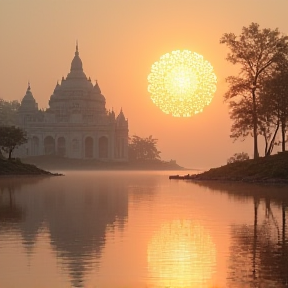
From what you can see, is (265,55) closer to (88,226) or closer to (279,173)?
(279,173)

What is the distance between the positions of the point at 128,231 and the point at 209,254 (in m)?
4.26

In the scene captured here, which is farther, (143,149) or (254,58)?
(143,149)

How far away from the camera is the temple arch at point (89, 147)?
159 m

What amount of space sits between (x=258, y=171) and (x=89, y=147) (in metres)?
112

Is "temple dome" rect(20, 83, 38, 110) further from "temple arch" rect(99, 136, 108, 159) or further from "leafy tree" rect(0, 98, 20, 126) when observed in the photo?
"temple arch" rect(99, 136, 108, 159)

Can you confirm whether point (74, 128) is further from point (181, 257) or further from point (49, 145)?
Result: point (181, 257)

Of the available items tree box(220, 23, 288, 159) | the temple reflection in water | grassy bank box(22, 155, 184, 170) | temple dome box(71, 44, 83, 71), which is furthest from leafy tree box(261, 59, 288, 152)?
temple dome box(71, 44, 83, 71)

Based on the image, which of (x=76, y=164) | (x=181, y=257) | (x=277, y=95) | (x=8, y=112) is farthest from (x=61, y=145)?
(x=181, y=257)

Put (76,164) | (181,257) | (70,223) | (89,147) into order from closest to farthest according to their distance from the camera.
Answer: (181,257) < (70,223) < (76,164) < (89,147)

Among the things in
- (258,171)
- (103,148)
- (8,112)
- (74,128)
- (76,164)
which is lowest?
(258,171)

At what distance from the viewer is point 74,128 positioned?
6196 inches

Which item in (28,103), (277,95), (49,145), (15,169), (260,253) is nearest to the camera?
(260,253)

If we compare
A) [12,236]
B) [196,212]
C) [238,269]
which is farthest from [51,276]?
[196,212]

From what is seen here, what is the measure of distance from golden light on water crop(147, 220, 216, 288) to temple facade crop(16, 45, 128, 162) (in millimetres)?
137192
